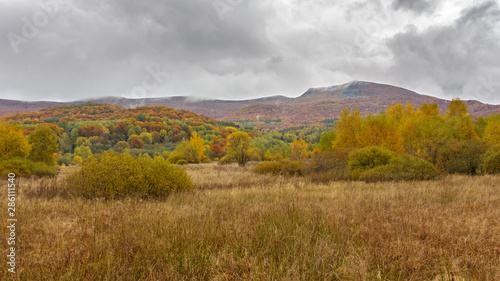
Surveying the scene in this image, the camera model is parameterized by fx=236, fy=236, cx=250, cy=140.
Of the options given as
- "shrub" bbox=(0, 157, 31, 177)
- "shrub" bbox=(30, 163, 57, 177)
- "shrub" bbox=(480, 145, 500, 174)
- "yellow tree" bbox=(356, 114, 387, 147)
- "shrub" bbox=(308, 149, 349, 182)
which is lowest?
"shrub" bbox=(30, 163, 57, 177)

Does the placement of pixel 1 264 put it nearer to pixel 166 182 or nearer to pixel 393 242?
pixel 393 242

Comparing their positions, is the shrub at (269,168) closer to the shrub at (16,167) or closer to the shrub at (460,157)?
the shrub at (460,157)

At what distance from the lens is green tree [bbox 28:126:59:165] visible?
28.4 m

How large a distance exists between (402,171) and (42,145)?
37.6 metres

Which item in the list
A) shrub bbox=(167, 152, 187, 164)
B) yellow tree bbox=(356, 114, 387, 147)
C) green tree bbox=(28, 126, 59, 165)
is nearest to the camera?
green tree bbox=(28, 126, 59, 165)

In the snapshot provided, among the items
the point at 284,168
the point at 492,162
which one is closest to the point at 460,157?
the point at 492,162

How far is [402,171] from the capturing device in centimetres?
1559

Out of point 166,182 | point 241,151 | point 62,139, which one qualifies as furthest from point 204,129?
point 166,182

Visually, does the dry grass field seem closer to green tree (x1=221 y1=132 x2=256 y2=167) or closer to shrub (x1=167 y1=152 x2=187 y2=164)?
green tree (x1=221 y1=132 x2=256 y2=167)

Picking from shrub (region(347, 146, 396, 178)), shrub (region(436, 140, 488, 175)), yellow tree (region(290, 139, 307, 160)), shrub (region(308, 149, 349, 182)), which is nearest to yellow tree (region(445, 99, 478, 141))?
shrub (region(436, 140, 488, 175))

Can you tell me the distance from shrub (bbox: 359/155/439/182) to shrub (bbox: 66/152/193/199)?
12.8 m

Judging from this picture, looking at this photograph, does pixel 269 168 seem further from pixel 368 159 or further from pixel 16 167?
pixel 16 167

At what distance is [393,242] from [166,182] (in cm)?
828

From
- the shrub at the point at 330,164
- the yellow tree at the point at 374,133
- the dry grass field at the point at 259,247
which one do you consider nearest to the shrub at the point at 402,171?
the shrub at the point at 330,164
